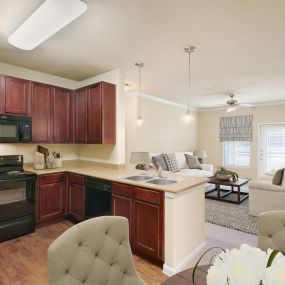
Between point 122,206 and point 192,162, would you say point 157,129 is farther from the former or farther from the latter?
point 122,206

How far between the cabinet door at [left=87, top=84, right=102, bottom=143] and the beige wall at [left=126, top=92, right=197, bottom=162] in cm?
182

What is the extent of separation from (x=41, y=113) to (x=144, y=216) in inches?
94.8

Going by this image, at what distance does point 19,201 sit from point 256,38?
12.1 feet

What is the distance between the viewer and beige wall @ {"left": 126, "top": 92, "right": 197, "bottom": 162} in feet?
17.4

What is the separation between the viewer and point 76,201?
3.30 metres

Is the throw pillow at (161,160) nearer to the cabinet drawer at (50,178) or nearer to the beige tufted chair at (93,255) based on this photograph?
the cabinet drawer at (50,178)

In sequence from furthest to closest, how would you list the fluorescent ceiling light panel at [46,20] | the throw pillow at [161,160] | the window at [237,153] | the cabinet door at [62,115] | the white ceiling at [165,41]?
the window at [237,153], the throw pillow at [161,160], the cabinet door at [62,115], the white ceiling at [165,41], the fluorescent ceiling light panel at [46,20]

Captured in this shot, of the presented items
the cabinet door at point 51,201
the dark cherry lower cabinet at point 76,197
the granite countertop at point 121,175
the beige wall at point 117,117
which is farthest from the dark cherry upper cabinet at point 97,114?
the cabinet door at point 51,201

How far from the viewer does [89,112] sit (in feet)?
11.7

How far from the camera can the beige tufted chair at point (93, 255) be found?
0.92 m

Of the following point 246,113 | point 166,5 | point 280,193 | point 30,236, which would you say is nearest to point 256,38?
point 166,5

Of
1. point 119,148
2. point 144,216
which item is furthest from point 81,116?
point 144,216

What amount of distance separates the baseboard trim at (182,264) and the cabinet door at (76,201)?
5.11ft

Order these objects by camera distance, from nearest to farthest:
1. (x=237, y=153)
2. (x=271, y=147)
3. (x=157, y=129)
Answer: (x=157, y=129) < (x=271, y=147) < (x=237, y=153)
